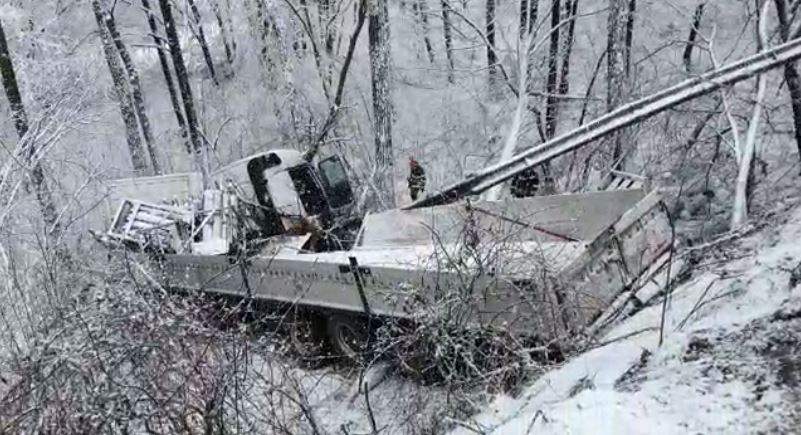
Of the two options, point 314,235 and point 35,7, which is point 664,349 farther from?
point 35,7

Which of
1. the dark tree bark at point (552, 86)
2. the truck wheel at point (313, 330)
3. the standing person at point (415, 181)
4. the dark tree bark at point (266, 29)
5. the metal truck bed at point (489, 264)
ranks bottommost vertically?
the truck wheel at point (313, 330)

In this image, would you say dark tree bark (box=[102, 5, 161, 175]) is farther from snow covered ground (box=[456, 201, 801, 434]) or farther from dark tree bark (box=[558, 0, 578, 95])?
snow covered ground (box=[456, 201, 801, 434])

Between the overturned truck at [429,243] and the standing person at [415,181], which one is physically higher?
the overturned truck at [429,243]

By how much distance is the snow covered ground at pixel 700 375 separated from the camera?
2.87 m

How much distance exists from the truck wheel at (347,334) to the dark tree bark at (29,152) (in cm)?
533

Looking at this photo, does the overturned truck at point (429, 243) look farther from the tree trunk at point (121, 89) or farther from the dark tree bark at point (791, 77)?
the tree trunk at point (121, 89)

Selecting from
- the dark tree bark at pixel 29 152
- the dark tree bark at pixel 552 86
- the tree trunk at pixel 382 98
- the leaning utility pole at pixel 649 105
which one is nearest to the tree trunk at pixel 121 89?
the dark tree bark at pixel 29 152

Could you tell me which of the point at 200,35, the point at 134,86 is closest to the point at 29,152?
the point at 134,86

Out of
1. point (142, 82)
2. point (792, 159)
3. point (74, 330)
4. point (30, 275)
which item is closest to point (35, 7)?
point (142, 82)

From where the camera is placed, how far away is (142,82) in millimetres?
29422

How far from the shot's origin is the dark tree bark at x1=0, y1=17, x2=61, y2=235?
11.7 m

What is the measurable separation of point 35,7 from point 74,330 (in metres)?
20.1

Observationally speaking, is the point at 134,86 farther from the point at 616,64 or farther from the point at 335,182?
the point at 616,64

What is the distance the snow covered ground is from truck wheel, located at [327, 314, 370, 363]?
253 cm
